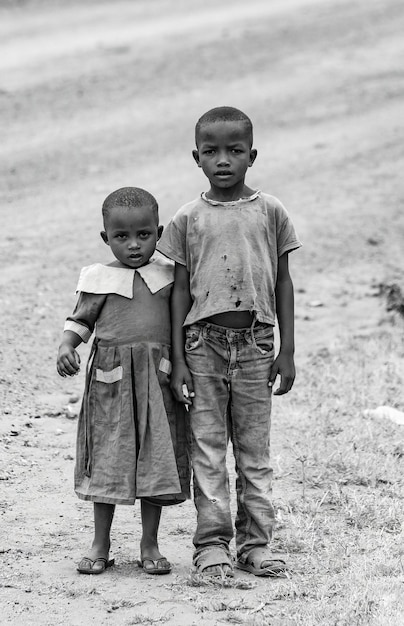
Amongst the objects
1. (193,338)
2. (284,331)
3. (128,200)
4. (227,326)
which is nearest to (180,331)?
(193,338)

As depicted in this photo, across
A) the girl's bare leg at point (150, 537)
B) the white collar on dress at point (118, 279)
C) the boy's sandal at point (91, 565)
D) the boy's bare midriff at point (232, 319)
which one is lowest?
the boy's sandal at point (91, 565)

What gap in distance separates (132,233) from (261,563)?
1303 millimetres

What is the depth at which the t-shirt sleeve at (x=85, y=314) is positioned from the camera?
3877 mm

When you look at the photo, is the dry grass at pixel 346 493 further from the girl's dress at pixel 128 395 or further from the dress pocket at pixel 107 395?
the dress pocket at pixel 107 395

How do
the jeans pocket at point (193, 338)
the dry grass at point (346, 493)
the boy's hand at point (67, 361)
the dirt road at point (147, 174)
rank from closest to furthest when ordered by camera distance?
the dry grass at point (346, 493) → the boy's hand at point (67, 361) → the jeans pocket at point (193, 338) → the dirt road at point (147, 174)

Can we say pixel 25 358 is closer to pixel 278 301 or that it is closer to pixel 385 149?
pixel 278 301

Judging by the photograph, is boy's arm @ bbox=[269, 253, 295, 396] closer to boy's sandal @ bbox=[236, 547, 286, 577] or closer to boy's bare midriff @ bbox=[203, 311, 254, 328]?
boy's bare midriff @ bbox=[203, 311, 254, 328]

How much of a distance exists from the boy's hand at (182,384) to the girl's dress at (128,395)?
0.03 metres

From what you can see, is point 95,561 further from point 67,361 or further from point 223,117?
point 223,117

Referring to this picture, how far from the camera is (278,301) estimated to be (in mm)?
3980

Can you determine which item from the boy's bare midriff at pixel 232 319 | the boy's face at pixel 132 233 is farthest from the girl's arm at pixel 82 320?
the boy's bare midriff at pixel 232 319

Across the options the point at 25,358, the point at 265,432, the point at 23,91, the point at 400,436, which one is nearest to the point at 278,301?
the point at 265,432

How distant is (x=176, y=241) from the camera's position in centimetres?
390

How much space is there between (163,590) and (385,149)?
8573mm
